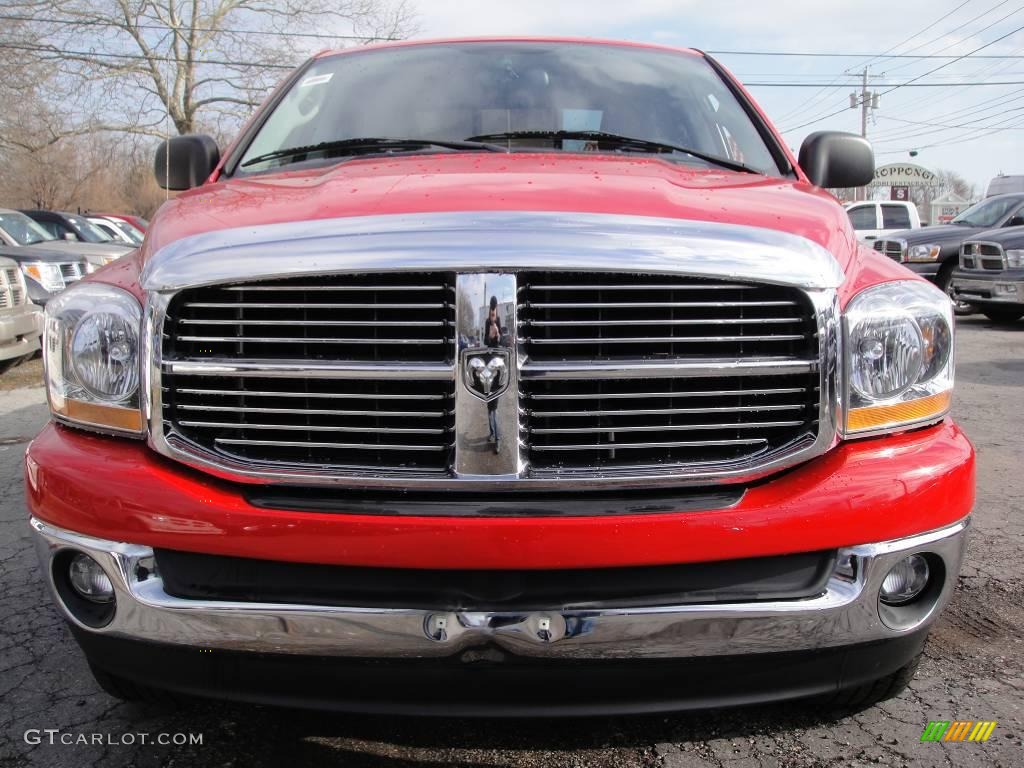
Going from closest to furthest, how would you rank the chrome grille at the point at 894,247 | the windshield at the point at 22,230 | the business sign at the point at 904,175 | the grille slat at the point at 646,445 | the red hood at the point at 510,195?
the grille slat at the point at 646,445, the red hood at the point at 510,195, the windshield at the point at 22,230, the chrome grille at the point at 894,247, the business sign at the point at 904,175

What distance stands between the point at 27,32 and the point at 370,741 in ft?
107

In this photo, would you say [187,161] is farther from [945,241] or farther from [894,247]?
[945,241]

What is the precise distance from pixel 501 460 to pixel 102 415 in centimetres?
91

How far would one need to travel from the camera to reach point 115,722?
2328 mm

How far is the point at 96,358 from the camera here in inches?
76.2

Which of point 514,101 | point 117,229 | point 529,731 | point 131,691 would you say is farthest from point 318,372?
point 117,229

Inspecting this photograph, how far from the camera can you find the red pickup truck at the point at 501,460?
173 cm

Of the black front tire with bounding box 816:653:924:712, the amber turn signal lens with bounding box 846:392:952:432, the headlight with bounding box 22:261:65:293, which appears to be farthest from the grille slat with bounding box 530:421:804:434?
the headlight with bounding box 22:261:65:293

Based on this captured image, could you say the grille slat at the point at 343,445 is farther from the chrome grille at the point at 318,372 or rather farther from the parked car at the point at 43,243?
the parked car at the point at 43,243

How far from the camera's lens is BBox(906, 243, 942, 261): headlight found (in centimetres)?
1392

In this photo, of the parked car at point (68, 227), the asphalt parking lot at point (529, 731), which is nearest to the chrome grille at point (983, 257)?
the asphalt parking lot at point (529, 731)

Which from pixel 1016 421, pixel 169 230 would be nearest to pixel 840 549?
pixel 169 230

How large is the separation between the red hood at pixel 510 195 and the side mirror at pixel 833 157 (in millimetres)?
725

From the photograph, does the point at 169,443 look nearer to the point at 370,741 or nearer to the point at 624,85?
the point at 370,741
